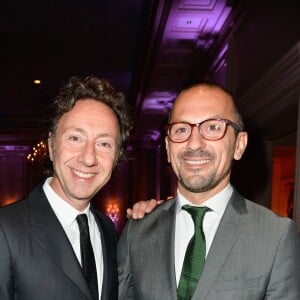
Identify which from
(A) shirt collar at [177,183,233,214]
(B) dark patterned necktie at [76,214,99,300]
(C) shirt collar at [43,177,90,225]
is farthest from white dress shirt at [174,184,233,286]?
(C) shirt collar at [43,177,90,225]

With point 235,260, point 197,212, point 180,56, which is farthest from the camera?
point 180,56

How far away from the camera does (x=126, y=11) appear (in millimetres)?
5848

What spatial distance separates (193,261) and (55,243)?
62cm

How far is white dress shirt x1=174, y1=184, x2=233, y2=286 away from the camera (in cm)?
188

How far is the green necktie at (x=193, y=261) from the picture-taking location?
1.75 m

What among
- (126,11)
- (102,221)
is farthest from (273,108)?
(102,221)

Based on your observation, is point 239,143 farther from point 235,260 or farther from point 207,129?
point 235,260

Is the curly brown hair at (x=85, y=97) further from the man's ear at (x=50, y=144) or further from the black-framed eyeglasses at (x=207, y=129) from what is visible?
the black-framed eyeglasses at (x=207, y=129)

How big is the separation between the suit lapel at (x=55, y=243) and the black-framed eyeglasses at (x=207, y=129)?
0.71 m

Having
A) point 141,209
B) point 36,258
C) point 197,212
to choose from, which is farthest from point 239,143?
point 36,258

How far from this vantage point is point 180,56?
6.93 m

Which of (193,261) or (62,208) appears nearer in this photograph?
(193,261)

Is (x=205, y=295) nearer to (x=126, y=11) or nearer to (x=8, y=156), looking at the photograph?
(x=126, y=11)

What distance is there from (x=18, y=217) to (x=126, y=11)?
187 inches
